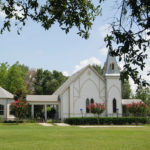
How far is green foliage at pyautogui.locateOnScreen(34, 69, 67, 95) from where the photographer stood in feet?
233

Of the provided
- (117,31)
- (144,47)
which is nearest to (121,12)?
(117,31)

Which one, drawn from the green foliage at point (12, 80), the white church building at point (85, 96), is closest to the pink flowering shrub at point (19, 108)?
the white church building at point (85, 96)

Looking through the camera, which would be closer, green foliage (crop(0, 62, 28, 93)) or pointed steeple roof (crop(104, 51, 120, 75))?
pointed steeple roof (crop(104, 51, 120, 75))

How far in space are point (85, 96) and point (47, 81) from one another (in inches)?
1250

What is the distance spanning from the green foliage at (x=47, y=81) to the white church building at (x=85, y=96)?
89.7ft

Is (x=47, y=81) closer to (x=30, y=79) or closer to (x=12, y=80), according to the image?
(x=30, y=79)

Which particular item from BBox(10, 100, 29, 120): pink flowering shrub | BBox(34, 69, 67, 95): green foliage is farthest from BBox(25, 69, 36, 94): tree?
BBox(10, 100, 29, 120): pink flowering shrub

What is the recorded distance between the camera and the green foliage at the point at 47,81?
7094 cm

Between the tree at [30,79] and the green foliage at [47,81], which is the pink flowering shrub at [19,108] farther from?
the tree at [30,79]

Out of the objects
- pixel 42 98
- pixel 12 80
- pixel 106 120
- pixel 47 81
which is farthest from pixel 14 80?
pixel 106 120

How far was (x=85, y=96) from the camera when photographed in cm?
4212

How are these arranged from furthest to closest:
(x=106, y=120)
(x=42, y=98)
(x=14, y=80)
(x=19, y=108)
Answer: (x=14, y=80) < (x=42, y=98) < (x=106, y=120) < (x=19, y=108)

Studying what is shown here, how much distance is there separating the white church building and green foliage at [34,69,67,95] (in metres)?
27.3

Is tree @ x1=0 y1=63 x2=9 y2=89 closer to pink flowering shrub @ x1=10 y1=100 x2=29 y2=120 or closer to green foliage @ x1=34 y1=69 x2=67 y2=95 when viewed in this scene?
green foliage @ x1=34 y1=69 x2=67 y2=95
